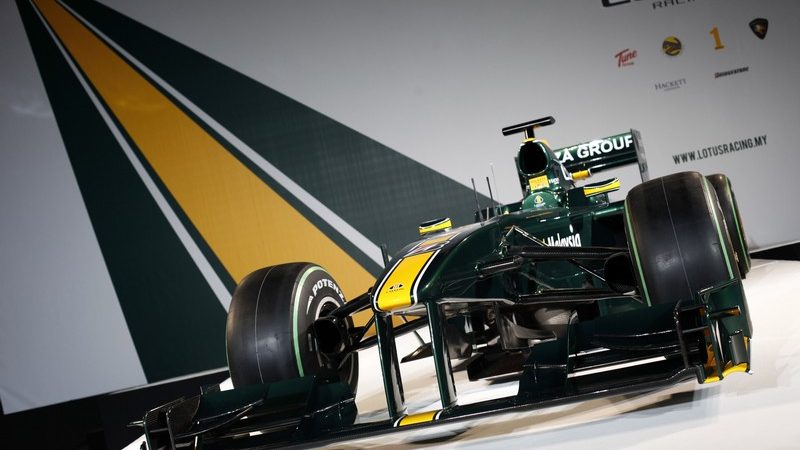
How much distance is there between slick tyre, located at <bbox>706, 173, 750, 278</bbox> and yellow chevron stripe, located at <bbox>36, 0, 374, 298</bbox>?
4.86 meters

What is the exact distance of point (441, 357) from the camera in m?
3.75

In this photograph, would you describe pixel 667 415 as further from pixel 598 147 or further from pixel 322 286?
pixel 598 147

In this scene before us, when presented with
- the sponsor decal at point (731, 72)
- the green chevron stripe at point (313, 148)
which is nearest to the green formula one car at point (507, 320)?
the green chevron stripe at point (313, 148)

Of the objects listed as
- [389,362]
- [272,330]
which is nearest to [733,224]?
[389,362]

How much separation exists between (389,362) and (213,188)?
6625 mm

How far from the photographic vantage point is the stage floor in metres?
3.14

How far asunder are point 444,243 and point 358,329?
1020 millimetres

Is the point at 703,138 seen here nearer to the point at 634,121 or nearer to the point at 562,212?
the point at 634,121

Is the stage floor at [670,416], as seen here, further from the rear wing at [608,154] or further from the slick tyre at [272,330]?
the rear wing at [608,154]

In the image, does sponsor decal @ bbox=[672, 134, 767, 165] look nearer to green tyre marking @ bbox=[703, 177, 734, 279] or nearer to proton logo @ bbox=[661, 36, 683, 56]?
proton logo @ bbox=[661, 36, 683, 56]

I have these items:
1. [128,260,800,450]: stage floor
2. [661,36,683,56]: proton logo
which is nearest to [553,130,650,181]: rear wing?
[128,260,800,450]: stage floor

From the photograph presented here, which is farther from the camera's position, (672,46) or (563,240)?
(672,46)

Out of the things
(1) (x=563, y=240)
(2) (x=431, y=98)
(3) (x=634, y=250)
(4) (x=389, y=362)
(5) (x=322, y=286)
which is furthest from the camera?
(2) (x=431, y=98)

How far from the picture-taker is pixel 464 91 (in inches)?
389
